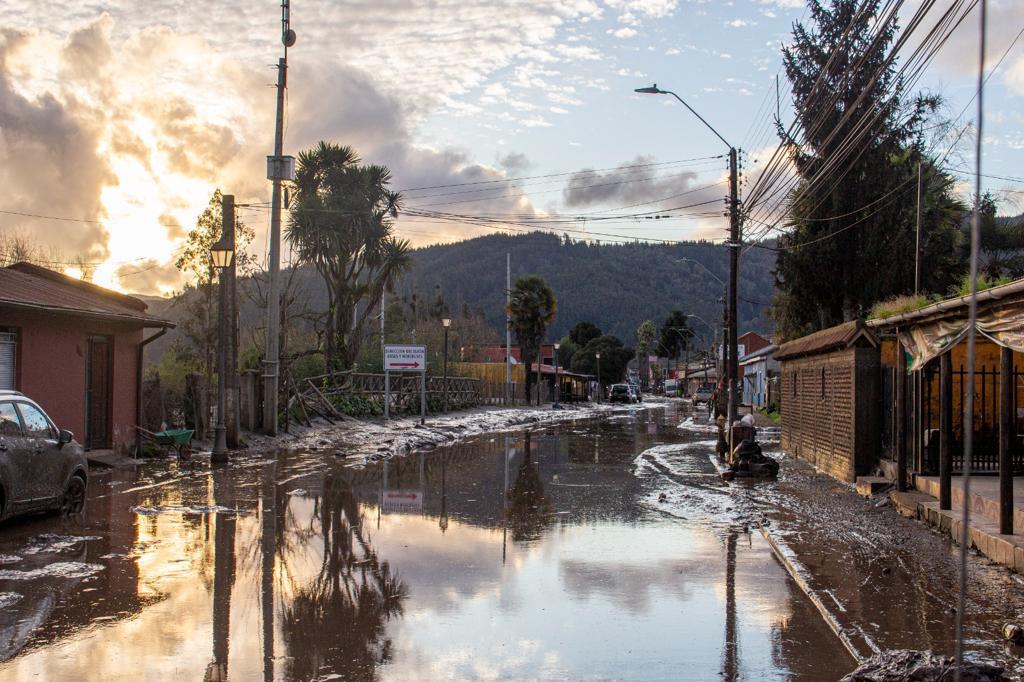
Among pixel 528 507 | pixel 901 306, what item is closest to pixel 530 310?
pixel 901 306

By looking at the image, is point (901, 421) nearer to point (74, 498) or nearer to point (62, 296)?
point (74, 498)

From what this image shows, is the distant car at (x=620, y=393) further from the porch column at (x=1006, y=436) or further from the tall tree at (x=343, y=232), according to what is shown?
the porch column at (x=1006, y=436)

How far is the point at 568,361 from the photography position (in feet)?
415

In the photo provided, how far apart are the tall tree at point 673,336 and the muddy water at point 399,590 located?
4857 inches

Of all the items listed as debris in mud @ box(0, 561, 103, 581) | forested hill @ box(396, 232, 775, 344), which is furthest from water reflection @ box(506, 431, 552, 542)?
forested hill @ box(396, 232, 775, 344)

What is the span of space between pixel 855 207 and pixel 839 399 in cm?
1839

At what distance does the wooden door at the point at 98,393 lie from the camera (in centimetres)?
1933

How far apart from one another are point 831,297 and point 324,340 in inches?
900

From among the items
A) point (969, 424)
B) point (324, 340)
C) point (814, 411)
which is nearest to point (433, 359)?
point (324, 340)

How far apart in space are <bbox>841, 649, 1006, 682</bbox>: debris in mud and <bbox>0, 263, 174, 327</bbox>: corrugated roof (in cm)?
1491

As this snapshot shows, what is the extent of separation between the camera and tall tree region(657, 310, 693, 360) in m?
137

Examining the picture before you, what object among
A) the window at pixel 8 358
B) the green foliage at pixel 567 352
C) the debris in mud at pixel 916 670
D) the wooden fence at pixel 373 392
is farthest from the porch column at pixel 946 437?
the green foliage at pixel 567 352

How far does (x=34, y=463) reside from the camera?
11188mm

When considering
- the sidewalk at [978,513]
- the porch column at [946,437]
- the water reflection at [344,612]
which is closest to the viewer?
the water reflection at [344,612]
